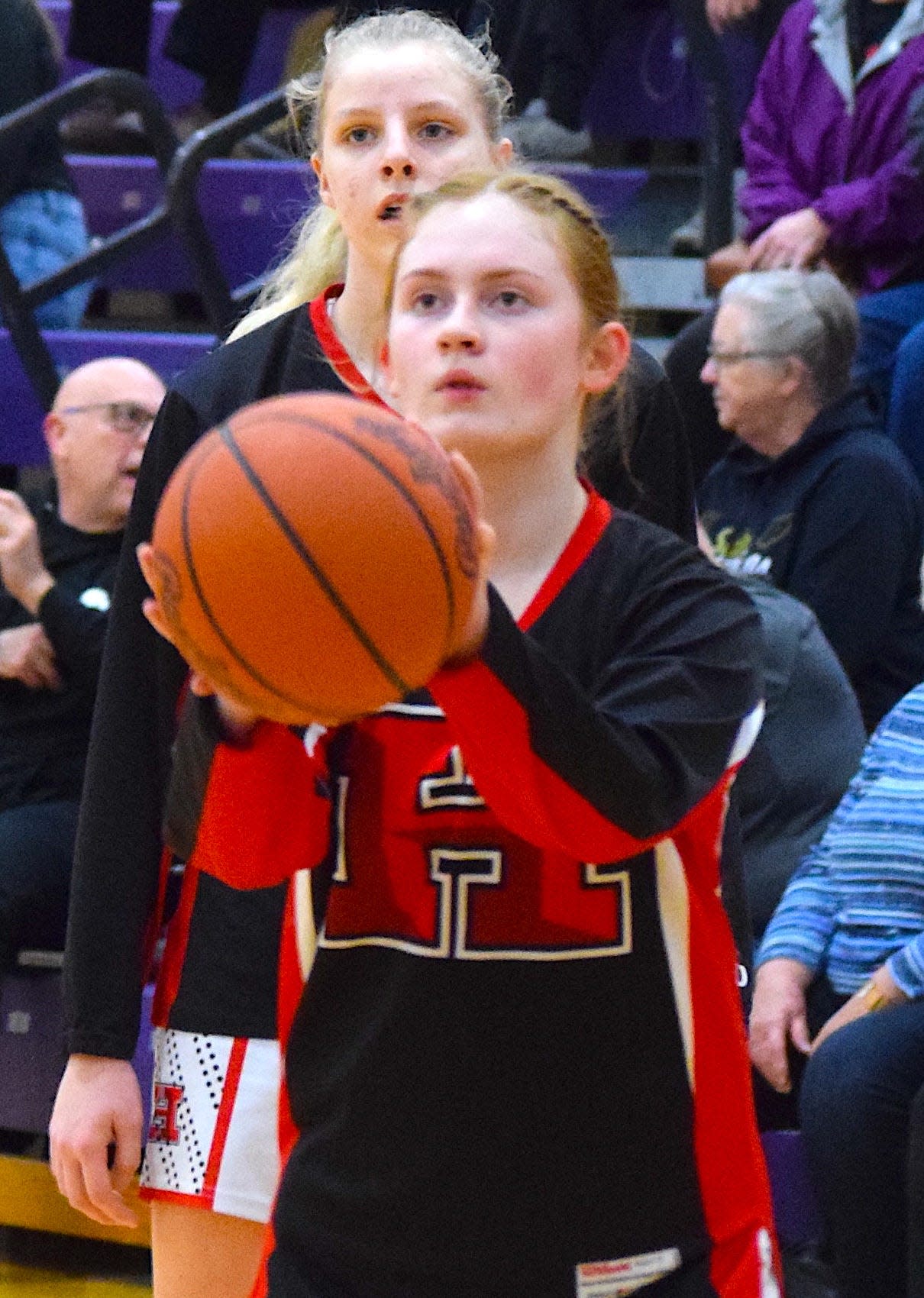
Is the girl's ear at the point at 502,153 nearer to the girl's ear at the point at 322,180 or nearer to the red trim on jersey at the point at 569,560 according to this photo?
the girl's ear at the point at 322,180

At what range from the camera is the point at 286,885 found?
2037mm

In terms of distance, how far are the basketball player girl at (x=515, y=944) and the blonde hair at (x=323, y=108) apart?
624mm

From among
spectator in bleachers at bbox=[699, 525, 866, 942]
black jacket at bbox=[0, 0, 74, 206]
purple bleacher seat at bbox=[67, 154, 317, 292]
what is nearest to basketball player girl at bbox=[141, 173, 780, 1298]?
spectator in bleachers at bbox=[699, 525, 866, 942]

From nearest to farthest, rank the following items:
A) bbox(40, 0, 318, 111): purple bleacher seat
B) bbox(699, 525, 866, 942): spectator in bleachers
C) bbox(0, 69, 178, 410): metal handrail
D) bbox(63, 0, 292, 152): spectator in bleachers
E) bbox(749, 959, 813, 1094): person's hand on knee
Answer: bbox(749, 959, 813, 1094): person's hand on knee < bbox(699, 525, 866, 942): spectator in bleachers < bbox(0, 69, 178, 410): metal handrail < bbox(63, 0, 292, 152): spectator in bleachers < bbox(40, 0, 318, 111): purple bleacher seat

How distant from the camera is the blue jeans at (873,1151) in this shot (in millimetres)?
3129

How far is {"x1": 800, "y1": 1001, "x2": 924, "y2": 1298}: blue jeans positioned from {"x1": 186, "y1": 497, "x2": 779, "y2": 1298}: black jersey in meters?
1.48

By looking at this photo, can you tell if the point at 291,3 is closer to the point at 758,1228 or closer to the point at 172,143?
the point at 172,143

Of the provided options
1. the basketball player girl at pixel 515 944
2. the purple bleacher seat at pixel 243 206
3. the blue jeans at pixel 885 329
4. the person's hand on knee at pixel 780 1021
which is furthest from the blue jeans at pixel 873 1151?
the purple bleacher seat at pixel 243 206

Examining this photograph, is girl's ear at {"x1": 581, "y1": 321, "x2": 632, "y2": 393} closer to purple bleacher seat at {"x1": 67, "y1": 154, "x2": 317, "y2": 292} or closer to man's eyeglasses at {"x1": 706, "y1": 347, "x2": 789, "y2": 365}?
man's eyeglasses at {"x1": 706, "y1": 347, "x2": 789, "y2": 365}

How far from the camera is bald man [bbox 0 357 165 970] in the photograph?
13.4 feet

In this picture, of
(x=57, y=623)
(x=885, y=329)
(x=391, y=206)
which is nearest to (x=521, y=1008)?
(x=391, y=206)

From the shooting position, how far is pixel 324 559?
53.6 inches

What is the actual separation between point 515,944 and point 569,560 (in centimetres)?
33

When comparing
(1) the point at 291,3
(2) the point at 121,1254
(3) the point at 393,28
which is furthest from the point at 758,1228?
(1) the point at 291,3
